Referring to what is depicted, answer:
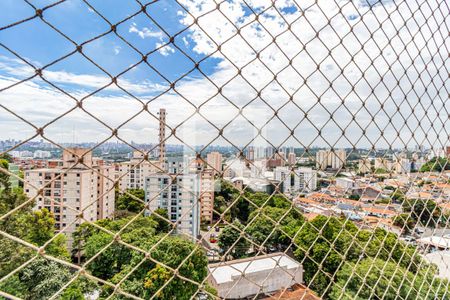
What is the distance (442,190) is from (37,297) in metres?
4.52

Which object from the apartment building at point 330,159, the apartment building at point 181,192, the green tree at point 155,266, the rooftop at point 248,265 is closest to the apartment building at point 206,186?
the apartment building at point 181,192

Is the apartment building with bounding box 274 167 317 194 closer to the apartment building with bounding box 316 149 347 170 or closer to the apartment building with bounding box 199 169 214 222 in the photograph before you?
the apartment building with bounding box 316 149 347 170

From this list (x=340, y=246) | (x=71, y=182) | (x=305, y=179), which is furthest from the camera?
(x=340, y=246)

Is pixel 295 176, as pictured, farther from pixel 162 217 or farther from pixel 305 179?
pixel 162 217

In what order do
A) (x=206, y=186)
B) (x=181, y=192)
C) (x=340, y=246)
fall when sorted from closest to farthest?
(x=206, y=186)
(x=181, y=192)
(x=340, y=246)

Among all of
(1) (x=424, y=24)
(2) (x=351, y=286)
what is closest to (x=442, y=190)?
(1) (x=424, y=24)

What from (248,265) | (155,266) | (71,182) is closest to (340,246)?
(155,266)

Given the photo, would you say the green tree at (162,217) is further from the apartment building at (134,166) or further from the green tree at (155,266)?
the green tree at (155,266)

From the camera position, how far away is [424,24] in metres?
0.95

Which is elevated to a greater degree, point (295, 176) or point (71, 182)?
point (295, 176)

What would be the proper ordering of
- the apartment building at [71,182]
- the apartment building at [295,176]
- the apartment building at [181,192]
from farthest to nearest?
1. the apartment building at [295,176]
2. the apartment building at [181,192]
3. the apartment building at [71,182]

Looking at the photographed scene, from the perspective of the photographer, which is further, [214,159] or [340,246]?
[340,246]

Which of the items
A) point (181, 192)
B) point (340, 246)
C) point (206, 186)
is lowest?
point (340, 246)

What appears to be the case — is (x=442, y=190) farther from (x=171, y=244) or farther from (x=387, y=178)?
(x=171, y=244)
